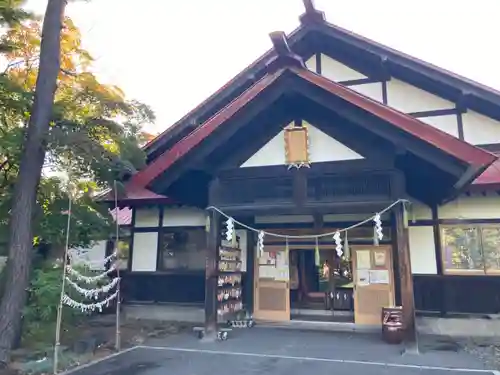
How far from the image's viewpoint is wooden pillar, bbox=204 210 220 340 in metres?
7.47

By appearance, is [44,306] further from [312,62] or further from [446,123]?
[446,123]

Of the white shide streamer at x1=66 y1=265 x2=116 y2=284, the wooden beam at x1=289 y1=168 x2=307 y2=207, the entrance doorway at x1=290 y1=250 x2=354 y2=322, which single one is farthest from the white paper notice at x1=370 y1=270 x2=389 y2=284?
the white shide streamer at x1=66 y1=265 x2=116 y2=284

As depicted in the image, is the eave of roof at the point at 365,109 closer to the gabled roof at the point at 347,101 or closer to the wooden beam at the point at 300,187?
the gabled roof at the point at 347,101

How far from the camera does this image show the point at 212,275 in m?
7.63

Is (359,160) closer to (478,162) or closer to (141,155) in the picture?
(478,162)

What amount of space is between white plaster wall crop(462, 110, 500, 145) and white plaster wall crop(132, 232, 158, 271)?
26.0ft

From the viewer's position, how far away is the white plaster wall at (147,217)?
35.5 feet

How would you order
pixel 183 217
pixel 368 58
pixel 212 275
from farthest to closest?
1. pixel 183 217
2. pixel 368 58
3. pixel 212 275

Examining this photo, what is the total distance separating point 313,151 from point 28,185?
4888 millimetres

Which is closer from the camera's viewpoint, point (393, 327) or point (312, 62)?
point (393, 327)

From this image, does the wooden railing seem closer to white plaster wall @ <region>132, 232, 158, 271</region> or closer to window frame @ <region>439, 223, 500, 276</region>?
window frame @ <region>439, 223, 500, 276</region>

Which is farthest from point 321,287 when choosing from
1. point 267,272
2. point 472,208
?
point 472,208

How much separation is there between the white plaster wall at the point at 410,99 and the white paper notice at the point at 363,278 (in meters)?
3.86

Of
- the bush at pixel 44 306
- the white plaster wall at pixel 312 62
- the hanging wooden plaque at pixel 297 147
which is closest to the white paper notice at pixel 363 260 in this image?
the hanging wooden plaque at pixel 297 147
